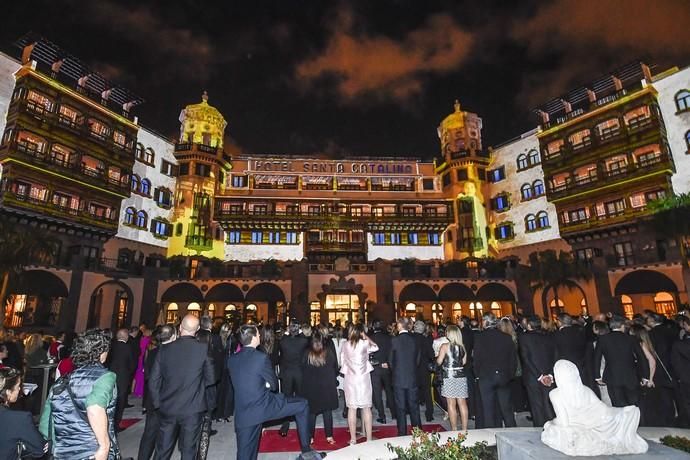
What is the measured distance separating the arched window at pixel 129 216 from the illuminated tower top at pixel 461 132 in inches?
1319

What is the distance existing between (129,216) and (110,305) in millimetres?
8332

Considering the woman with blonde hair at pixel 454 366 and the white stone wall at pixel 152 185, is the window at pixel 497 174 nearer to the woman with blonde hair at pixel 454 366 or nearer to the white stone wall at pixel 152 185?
the white stone wall at pixel 152 185

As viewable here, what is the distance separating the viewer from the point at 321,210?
129 ft

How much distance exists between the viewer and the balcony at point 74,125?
2758cm

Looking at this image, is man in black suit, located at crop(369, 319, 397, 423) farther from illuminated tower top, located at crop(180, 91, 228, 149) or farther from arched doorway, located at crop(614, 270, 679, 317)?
illuminated tower top, located at crop(180, 91, 228, 149)

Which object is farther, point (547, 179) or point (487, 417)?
point (547, 179)

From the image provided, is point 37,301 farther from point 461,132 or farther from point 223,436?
point 461,132

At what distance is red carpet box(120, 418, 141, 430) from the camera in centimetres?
894

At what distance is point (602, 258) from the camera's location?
96.9 ft

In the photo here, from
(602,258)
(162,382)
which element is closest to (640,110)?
(602,258)

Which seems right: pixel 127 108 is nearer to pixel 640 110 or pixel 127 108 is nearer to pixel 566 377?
pixel 566 377

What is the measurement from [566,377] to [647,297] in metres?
33.5

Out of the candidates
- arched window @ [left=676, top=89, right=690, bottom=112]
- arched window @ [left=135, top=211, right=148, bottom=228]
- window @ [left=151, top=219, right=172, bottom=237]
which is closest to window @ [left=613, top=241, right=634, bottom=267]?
arched window @ [left=676, top=89, right=690, bottom=112]

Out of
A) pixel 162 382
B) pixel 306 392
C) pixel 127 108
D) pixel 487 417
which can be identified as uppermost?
pixel 127 108
